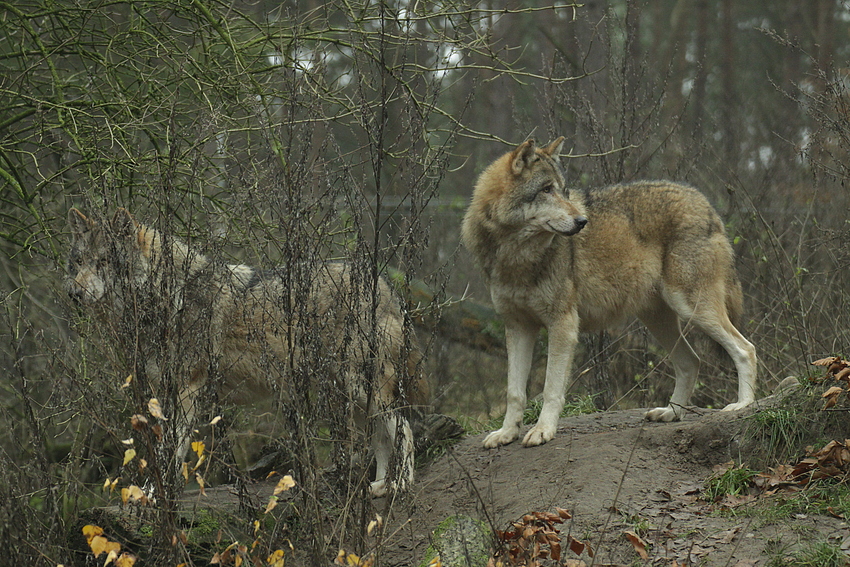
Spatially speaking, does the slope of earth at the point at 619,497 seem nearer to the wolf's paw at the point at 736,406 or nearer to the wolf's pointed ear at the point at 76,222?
the wolf's paw at the point at 736,406

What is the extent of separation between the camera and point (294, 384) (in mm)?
4262

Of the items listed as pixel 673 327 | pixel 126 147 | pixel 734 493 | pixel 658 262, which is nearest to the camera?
pixel 734 493

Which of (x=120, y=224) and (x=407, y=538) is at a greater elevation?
(x=120, y=224)

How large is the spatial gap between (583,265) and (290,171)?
10.3 feet

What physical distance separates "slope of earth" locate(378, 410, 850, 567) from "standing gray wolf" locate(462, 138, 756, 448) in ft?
1.24

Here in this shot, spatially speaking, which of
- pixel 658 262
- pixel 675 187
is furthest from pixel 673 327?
pixel 675 187

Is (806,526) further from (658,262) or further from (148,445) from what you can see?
(148,445)

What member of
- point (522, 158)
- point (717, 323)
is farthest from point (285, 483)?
point (717, 323)

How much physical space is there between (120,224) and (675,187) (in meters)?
4.68

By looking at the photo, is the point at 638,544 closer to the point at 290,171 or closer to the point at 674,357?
the point at 290,171

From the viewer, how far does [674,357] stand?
7301 millimetres

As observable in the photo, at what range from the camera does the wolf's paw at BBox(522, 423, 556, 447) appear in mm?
6344

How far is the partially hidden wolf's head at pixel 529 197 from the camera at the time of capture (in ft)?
21.1

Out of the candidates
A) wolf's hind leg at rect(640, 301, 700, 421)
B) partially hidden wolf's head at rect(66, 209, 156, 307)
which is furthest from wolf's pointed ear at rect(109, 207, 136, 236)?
wolf's hind leg at rect(640, 301, 700, 421)
